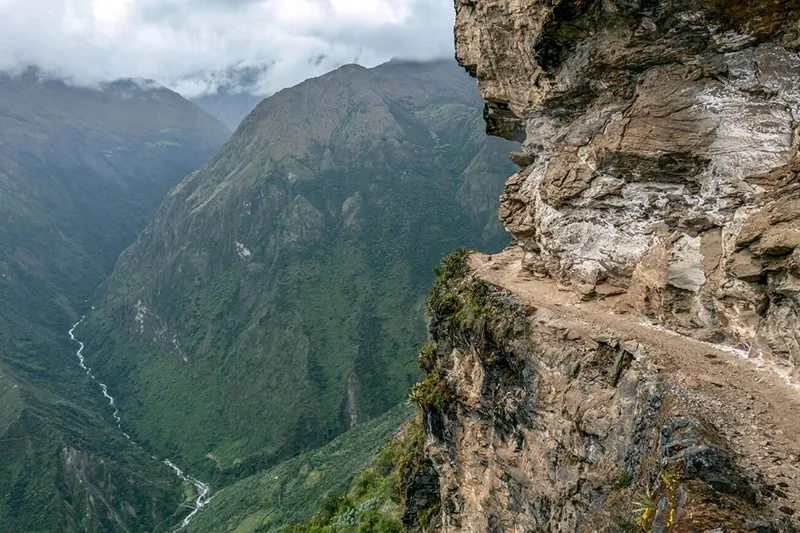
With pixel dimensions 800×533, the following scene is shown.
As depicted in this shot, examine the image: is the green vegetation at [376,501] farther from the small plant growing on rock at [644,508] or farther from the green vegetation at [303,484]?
the small plant growing on rock at [644,508]

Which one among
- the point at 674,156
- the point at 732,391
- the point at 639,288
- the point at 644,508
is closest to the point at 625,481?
the point at 644,508

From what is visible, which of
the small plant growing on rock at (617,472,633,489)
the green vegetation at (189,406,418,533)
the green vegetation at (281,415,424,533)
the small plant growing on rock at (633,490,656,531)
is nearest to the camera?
the small plant growing on rock at (633,490,656,531)

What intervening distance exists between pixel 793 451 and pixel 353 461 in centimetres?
10450

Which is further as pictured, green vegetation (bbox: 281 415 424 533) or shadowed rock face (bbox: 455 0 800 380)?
green vegetation (bbox: 281 415 424 533)

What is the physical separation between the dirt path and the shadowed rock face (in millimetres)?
794

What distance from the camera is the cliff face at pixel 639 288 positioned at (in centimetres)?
1667

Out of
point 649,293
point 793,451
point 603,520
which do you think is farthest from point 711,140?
point 603,520

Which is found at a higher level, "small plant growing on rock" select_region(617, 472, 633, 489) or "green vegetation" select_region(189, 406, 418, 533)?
"small plant growing on rock" select_region(617, 472, 633, 489)

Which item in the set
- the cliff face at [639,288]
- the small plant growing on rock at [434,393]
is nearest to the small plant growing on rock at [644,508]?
the cliff face at [639,288]

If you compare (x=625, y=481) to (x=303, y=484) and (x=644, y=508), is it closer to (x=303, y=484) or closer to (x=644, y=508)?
(x=644, y=508)

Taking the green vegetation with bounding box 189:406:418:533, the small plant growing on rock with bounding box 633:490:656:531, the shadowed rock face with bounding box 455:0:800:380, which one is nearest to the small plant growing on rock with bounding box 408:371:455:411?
the shadowed rock face with bounding box 455:0:800:380

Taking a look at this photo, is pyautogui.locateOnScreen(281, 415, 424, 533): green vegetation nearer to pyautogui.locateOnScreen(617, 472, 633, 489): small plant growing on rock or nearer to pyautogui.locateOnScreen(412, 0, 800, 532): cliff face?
pyautogui.locateOnScreen(412, 0, 800, 532): cliff face

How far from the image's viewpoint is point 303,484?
12200cm

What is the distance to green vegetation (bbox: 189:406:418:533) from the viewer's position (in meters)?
87.1
